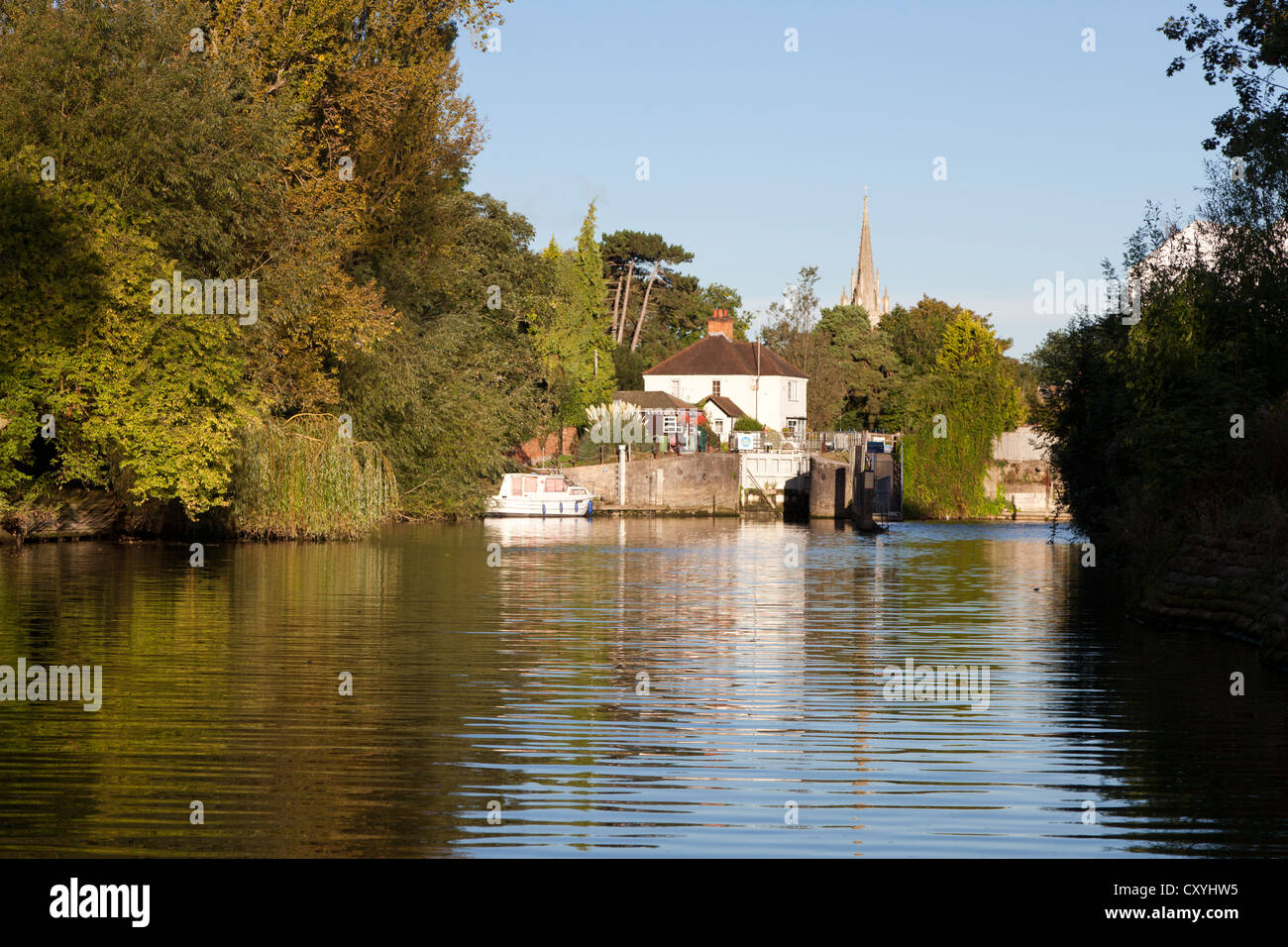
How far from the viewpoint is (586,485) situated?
277 ft

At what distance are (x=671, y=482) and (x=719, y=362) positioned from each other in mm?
38111

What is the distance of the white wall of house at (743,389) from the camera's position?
119750 millimetres

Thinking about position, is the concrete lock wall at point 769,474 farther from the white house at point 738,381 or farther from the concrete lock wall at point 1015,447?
the white house at point 738,381

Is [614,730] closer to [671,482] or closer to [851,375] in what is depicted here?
[671,482]

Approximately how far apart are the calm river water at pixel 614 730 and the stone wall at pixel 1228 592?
1.96 feet

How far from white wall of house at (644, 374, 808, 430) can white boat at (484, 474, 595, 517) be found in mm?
43235

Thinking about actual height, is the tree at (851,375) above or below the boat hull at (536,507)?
above

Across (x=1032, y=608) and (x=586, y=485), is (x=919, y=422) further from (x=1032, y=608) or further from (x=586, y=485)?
(x=1032, y=608)

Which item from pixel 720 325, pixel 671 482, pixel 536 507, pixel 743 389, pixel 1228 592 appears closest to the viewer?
pixel 1228 592

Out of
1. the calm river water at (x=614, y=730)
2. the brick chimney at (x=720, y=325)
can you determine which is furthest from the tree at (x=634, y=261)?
the calm river water at (x=614, y=730)

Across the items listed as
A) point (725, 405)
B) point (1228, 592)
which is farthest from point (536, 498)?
point (1228, 592)

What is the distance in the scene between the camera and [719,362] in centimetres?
12194

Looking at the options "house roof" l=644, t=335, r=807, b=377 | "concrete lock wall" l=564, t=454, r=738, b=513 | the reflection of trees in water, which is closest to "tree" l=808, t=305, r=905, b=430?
"house roof" l=644, t=335, r=807, b=377

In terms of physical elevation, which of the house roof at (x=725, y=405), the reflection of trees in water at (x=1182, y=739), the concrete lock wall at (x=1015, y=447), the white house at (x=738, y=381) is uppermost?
the white house at (x=738, y=381)
